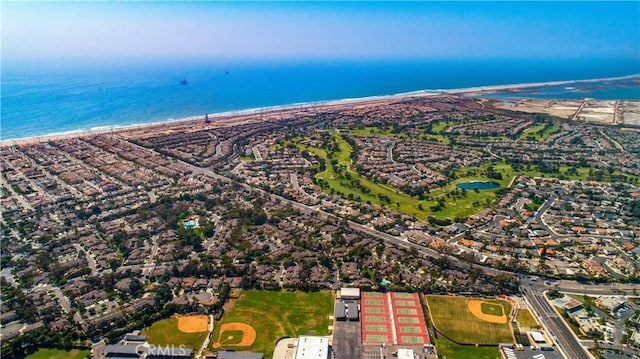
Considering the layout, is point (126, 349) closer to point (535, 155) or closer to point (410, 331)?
point (410, 331)

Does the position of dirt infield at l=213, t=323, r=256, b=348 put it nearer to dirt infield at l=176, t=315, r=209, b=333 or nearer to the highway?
dirt infield at l=176, t=315, r=209, b=333

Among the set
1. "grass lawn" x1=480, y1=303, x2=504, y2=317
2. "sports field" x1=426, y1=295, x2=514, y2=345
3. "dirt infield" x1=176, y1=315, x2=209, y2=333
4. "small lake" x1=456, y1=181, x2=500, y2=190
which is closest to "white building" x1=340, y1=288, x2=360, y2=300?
"sports field" x1=426, y1=295, x2=514, y2=345

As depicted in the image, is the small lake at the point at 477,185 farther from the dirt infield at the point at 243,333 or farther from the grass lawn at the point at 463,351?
the dirt infield at the point at 243,333

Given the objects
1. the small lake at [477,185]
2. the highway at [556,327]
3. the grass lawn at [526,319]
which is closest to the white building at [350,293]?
the grass lawn at [526,319]

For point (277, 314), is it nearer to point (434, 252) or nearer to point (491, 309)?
point (491, 309)

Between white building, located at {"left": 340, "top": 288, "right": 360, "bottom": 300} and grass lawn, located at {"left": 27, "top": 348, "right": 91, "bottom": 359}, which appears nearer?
grass lawn, located at {"left": 27, "top": 348, "right": 91, "bottom": 359}

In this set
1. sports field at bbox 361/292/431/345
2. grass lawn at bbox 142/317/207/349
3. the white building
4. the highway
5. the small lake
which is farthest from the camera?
the small lake
